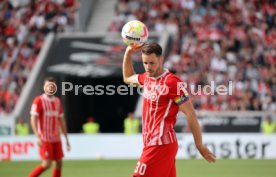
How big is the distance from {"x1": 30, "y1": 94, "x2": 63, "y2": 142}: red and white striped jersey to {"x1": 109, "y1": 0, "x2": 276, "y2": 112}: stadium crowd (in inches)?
541

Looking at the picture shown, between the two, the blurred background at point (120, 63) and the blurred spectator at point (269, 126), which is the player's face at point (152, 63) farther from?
the blurred spectator at point (269, 126)

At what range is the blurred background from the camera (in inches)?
954

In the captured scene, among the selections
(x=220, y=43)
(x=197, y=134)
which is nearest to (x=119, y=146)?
(x=220, y=43)

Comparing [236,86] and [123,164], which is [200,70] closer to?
[236,86]

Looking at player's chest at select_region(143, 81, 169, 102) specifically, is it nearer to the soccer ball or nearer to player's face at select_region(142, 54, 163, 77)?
player's face at select_region(142, 54, 163, 77)

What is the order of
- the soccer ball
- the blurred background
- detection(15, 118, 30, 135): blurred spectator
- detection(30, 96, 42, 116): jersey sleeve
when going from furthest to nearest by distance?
1. detection(15, 118, 30, 135): blurred spectator
2. the blurred background
3. detection(30, 96, 42, 116): jersey sleeve
4. the soccer ball

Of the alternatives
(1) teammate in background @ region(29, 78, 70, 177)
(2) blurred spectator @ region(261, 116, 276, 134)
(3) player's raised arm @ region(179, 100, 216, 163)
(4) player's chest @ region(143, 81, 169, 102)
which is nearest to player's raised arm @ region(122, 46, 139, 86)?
(4) player's chest @ region(143, 81, 169, 102)

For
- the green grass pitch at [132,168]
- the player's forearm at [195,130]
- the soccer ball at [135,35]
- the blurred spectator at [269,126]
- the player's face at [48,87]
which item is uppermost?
the soccer ball at [135,35]

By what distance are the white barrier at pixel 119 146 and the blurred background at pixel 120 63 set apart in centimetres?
3

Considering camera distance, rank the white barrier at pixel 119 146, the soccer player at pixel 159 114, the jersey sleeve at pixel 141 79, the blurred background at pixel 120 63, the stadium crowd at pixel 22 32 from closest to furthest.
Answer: the soccer player at pixel 159 114
the jersey sleeve at pixel 141 79
the white barrier at pixel 119 146
the blurred background at pixel 120 63
the stadium crowd at pixel 22 32

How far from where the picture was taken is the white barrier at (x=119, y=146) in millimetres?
23719

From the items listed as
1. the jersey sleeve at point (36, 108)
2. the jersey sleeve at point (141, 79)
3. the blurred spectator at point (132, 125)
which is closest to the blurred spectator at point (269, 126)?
the blurred spectator at point (132, 125)

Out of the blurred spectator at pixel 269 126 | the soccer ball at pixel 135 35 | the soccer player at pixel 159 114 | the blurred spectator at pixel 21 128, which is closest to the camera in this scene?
the soccer player at pixel 159 114

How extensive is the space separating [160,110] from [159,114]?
50 millimetres
